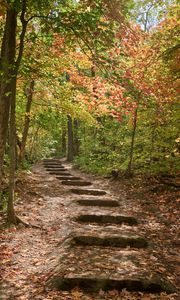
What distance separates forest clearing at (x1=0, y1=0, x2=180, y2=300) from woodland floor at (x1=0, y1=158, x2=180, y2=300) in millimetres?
28

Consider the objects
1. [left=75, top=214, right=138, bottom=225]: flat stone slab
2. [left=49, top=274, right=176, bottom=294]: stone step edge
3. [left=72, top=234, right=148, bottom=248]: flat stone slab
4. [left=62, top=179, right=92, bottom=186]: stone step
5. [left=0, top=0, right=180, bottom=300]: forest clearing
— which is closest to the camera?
[left=49, top=274, right=176, bottom=294]: stone step edge

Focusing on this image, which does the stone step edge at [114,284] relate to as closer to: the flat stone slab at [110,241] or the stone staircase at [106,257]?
the stone staircase at [106,257]

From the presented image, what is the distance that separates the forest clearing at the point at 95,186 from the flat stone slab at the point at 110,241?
0.8 inches

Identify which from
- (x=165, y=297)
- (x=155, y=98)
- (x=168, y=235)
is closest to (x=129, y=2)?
(x=155, y=98)

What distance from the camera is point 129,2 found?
696 centimetres

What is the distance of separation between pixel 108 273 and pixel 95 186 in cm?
797

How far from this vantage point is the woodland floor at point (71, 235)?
15.9 feet

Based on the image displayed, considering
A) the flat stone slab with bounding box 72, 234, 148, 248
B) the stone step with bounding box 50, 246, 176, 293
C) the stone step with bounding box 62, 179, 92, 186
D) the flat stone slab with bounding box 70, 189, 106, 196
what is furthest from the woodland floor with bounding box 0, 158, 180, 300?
the stone step with bounding box 62, 179, 92, 186

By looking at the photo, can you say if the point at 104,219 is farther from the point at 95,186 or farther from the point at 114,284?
the point at 95,186

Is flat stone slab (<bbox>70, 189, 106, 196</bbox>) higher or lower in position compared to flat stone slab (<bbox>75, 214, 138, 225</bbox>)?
higher

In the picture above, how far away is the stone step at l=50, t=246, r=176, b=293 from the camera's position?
4.81 m

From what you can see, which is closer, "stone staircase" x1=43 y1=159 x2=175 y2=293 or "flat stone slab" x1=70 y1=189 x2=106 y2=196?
"stone staircase" x1=43 y1=159 x2=175 y2=293

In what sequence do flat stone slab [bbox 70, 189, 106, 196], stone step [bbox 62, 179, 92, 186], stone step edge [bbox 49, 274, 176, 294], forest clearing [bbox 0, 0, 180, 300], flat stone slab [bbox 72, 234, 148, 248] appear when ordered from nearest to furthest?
stone step edge [bbox 49, 274, 176, 294], forest clearing [bbox 0, 0, 180, 300], flat stone slab [bbox 72, 234, 148, 248], flat stone slab [bbox 70, 189, 106, 196], stone step [bbox 62, 179, 92, 186]

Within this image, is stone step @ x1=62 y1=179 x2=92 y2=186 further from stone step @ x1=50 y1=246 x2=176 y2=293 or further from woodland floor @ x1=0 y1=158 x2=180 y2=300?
stone step @ x1=50 y1=246 x2=176 y2=293
